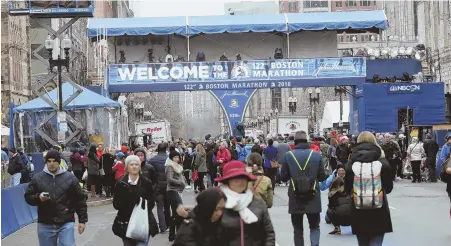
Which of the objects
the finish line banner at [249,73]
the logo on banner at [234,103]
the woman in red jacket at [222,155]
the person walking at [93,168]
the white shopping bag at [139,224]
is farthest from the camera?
the logo on banner at [234,103]

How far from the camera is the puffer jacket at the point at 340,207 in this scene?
41.5 ft

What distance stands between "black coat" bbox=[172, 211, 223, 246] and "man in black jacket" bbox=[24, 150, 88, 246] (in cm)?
374

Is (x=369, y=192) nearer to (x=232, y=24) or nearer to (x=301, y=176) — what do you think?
(x=301, y=176)

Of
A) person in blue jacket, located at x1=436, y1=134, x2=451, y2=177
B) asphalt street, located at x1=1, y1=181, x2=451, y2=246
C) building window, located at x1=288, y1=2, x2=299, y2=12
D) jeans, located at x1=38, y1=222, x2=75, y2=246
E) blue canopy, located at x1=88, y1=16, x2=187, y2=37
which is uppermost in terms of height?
building window, located at x1=288, y1=2, x2=299, y2=12

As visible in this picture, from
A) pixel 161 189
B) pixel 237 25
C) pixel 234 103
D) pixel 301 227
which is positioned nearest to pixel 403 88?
pixel 234 103

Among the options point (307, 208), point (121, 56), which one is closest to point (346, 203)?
point (307, 208)

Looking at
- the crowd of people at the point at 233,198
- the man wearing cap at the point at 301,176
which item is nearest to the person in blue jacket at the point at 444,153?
the crowd of people at the point at 233,198

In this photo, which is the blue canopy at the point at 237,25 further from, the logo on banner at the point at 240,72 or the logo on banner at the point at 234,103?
the logo on banner at the point at 234,103

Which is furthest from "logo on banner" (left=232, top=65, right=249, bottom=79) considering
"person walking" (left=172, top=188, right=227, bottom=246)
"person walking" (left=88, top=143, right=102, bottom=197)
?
"person walking" (left=172, top=188, right=227, bottom=246)

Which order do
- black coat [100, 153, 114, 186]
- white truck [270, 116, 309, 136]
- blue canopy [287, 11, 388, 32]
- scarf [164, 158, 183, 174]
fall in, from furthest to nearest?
white truck [270, 116, 309, 136]
blue canopy [287, 11, 388, 32]
black coat [100, 153, 114, 186]
scarf [164, 158, 183, 174]

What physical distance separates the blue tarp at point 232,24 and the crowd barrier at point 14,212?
26159 mm

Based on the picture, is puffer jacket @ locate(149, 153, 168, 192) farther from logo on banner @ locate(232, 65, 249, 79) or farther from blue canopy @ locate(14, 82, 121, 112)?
logo on banner @ locate(232, 65, 249, 79)

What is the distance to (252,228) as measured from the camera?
6.29 m

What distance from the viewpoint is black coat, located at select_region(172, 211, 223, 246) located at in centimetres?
596
